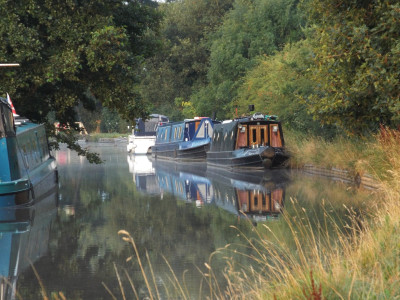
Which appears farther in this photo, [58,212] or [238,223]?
[58,212]

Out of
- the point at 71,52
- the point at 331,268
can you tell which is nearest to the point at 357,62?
the point at 71,52

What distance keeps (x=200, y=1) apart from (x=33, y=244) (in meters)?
60.1

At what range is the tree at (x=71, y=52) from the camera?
80.2 feet

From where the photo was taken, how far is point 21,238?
44.4 feet

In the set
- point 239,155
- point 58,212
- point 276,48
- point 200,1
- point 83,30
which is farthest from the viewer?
point 200,1

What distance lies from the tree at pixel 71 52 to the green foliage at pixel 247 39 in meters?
25.3

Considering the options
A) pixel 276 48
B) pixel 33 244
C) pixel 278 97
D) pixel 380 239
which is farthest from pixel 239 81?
pixel 380 239

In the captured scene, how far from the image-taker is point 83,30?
25.8 m

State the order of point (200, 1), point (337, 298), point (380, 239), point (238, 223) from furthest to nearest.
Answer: point (200, 1) < point (238, 223) < point (380, 239) < point (337, 298)

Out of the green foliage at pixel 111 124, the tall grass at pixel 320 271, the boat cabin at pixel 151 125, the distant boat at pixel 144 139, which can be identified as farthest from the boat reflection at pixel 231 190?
the green foliage at pixel 111 124

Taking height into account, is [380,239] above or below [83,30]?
below

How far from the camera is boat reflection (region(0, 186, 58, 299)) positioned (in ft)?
32.3

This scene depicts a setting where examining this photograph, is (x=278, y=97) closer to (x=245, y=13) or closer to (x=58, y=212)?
(x=245, y=13)

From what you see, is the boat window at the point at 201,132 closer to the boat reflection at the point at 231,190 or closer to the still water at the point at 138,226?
the boat reflection at the point at 231,190
